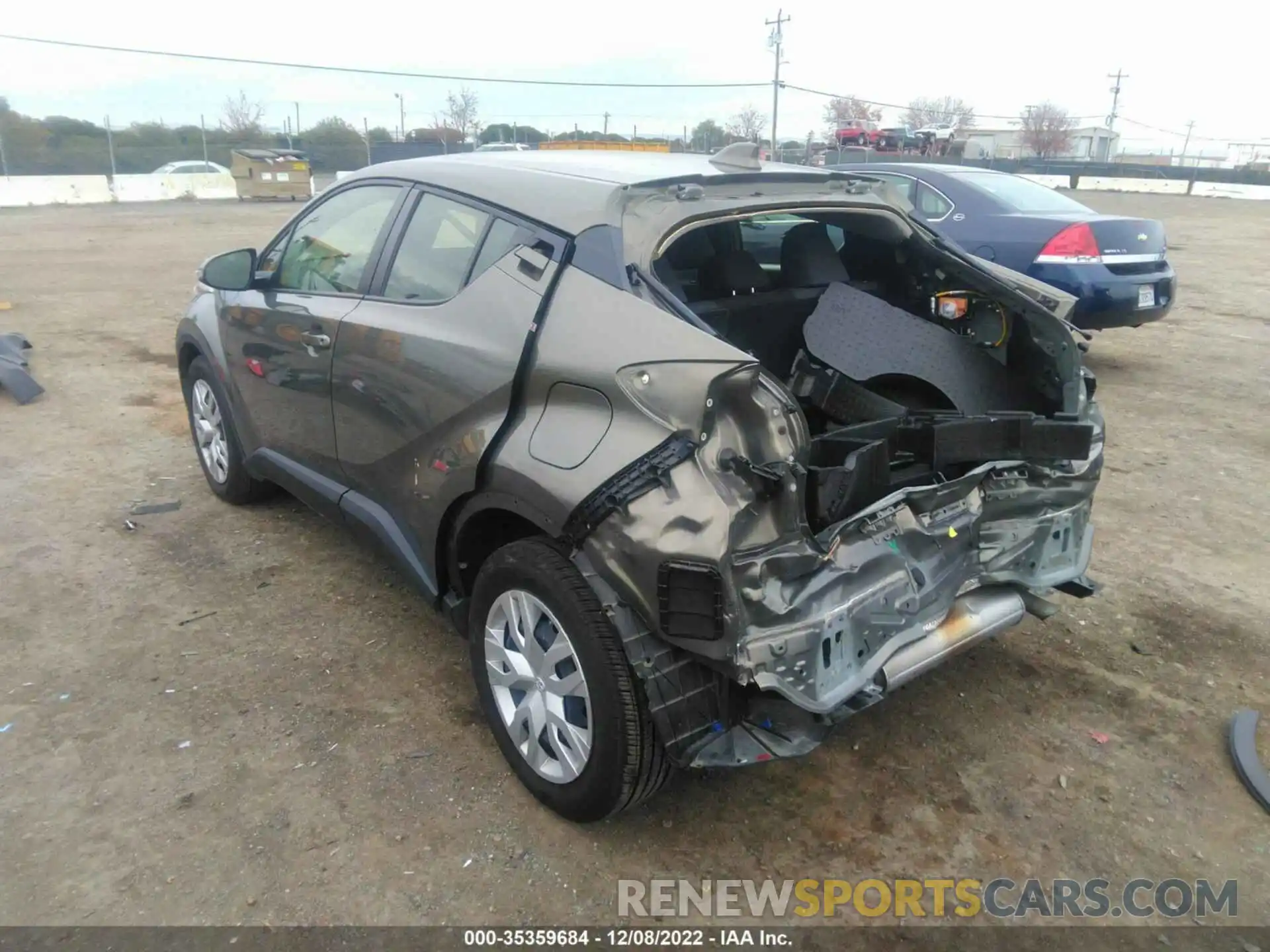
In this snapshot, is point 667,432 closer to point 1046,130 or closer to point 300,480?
point 300,480

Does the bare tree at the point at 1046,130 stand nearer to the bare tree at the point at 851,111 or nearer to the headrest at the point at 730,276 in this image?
the bare tree at the point at 851,111

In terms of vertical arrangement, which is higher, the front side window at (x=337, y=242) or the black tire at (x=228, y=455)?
the front side window at (x=337, y=242)

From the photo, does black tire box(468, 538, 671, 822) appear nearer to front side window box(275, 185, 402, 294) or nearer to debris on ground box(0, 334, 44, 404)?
front side window box(275, 185, 402, 294)

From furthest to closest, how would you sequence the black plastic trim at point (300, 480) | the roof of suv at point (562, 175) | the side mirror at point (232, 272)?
the side mirror at point (232, 272) < the black plastic trim at point (300, 480) < the roof of suv at point (562, 175)

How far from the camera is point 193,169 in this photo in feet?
111

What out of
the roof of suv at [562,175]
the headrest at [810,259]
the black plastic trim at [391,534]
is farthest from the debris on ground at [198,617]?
the headrest at [810,259]

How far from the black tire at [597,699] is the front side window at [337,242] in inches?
58.4

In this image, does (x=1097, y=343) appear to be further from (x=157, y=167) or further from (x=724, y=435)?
(x=157, y=167)

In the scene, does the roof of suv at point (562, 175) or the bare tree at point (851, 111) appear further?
the bare tree at point (851, 111)

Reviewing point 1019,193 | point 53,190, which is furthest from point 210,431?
point 53,190

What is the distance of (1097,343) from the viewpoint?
30.1 feet

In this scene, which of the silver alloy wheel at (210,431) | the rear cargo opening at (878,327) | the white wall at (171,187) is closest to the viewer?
the rear cargo opening at (878,327)

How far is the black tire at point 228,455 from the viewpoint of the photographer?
178 inches

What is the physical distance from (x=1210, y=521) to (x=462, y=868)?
4234mm
